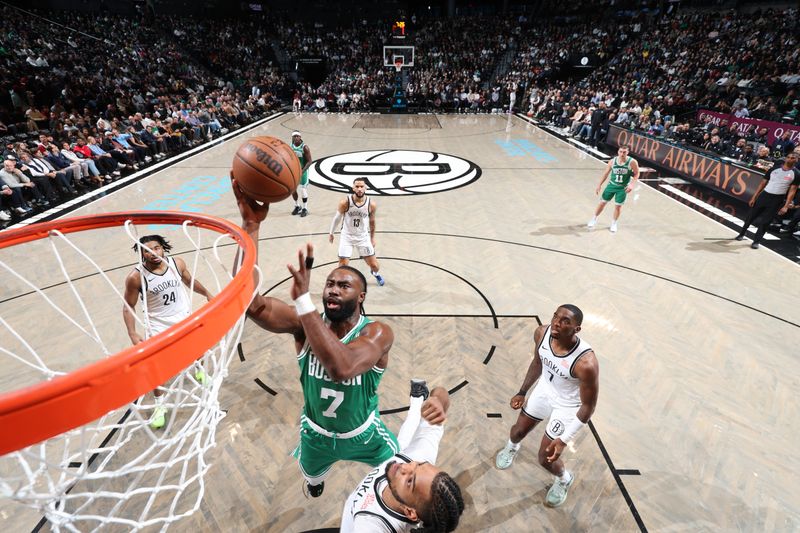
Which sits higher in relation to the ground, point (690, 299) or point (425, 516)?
point (425, 516)

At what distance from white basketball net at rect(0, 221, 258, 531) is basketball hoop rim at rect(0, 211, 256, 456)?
15 centimetres

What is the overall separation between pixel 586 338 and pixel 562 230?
3.38 m

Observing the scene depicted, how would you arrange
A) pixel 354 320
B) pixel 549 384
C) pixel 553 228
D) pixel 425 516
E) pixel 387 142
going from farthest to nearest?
pixel 387 142 → pixel 553 228 → pixel 549 384 → pixel 354 320 → pixel 425 516

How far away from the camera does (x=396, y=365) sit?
13.9 feet

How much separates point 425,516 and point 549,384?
5.37ft

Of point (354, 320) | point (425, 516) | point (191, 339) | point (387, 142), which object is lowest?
point (387, 142)

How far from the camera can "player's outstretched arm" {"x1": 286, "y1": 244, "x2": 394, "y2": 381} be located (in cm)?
164

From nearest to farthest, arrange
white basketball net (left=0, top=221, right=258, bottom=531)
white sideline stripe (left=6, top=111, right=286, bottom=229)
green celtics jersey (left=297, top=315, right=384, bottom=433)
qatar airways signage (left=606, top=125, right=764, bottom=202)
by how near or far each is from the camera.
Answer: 1. white basketball net (left=0, top=221, right=258, bottom=531)
2. green celtics jersey (left=297, top=315, right=384, bottom=433)
3. white sideline stripe (left=6, top=111, right=286, bottom=229)
4. qatar airways signage (left=606, top=125, right=764, bottom=202)

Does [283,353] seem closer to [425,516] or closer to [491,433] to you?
[491,433]

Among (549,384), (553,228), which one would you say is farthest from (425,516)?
(553,228)

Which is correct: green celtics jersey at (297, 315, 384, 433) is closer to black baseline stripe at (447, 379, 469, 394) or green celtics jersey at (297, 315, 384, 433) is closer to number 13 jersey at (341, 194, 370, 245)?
black baseline stripe at (447, 379, 469, 394)

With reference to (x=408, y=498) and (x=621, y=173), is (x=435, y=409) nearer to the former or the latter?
(x=408, y=498)

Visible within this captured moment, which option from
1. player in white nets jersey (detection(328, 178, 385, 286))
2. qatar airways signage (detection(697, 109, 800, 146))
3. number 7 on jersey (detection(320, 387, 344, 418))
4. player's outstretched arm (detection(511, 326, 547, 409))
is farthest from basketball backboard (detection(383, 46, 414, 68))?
number 7 on jersey (detection(320, 387, 344, 418))

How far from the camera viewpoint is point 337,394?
2.29 m
